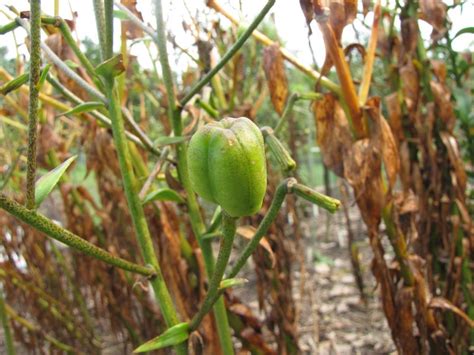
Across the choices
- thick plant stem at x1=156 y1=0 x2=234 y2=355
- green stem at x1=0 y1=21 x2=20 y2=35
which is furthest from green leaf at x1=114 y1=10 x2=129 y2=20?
green stem at x1=0 y1=21 x2=20 y2=35

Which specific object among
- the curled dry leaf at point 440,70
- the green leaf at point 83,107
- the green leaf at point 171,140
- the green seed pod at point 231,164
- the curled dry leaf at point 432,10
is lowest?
the green seed pod at point 231,164

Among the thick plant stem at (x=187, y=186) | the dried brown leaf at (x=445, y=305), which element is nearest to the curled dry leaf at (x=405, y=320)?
the dried brown leaf at (x=445, y=305)

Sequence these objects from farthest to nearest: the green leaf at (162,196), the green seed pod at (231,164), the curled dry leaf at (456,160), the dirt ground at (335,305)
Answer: the dirt ground at (335,305)
the curled dry leaf at (456,160)
the green leaf at (162,196)
the green seed pod at (231,164)

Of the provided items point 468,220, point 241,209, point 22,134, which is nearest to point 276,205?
point 241,209

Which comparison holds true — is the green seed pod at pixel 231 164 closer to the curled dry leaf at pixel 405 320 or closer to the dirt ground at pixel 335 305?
the curled dry leaf at pixel 405 320

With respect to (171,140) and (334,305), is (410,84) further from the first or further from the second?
(334,305)

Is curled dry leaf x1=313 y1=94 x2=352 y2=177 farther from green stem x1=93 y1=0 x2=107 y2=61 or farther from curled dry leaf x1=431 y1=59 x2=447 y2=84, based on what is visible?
green stem x1=93 y1=0 x2=107 y2=61
